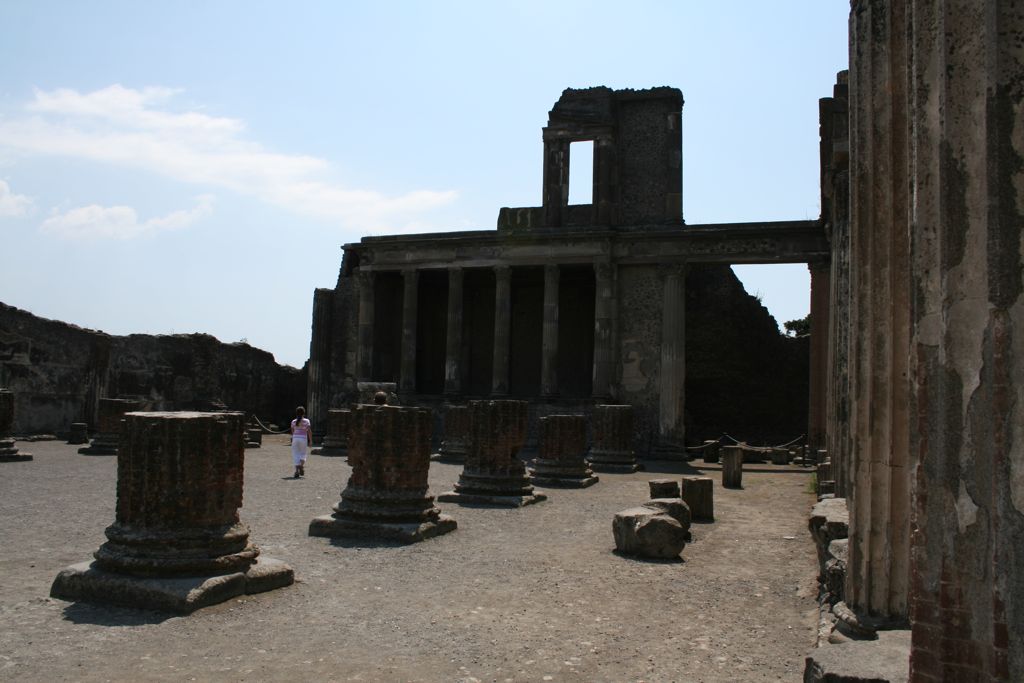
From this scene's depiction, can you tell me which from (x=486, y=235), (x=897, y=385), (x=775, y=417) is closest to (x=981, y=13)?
(x=897, y=385)

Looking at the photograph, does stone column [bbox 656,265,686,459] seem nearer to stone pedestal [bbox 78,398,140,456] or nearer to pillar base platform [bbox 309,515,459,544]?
stone pedestal [bbox 78,398,140,456]

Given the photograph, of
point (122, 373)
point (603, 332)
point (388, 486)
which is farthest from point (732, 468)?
point (122, 373)

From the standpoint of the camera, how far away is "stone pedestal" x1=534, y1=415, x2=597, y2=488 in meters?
13.1

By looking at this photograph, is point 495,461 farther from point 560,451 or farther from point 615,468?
point 615,468

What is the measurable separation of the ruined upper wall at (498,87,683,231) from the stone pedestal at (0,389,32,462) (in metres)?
14.0

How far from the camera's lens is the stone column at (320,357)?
949 inches

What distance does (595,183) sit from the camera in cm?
2445

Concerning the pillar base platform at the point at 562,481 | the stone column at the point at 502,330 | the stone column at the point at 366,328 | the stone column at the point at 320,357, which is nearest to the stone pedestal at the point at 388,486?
the pillar base platform at the point at 562,481

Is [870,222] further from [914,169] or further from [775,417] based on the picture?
[775,417]

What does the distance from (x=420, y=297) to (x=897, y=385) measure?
22994 millimetres

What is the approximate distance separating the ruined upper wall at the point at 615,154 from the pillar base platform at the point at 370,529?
17313 millimetres

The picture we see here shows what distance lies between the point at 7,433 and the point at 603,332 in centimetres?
1274

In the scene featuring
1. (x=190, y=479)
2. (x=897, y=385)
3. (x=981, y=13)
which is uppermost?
(x=981, y=13)

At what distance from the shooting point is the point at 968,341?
82.2 inches
